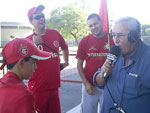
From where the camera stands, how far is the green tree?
92.1ft

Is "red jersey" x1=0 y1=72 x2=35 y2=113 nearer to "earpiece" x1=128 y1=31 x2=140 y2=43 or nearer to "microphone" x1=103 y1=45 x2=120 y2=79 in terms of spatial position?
"microphone" x1=103 y1=45 x2=120 y2=79

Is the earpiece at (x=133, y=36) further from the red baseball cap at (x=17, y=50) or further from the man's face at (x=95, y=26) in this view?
the man's face at (x=95, y=26)

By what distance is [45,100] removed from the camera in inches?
118

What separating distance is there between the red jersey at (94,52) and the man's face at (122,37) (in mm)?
1202

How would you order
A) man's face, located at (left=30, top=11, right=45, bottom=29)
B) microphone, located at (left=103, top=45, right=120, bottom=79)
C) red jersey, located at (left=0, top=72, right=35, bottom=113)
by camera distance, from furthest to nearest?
man's face, located at (left=30, top=11, right=45, bottom=29) < microphone, located at (left=103, top=45, right=120, bottom=79) < red jersey, located at (left=0, top=72, right=35, bottom=113)

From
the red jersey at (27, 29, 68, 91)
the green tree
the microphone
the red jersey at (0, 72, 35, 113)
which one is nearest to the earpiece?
the microphone

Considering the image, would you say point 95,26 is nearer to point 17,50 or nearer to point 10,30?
point 17,50

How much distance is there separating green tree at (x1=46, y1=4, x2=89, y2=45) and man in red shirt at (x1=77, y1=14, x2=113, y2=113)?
24381 millimetres

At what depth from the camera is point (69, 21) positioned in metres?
28.0

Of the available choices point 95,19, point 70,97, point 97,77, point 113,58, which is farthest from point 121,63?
point 70,97

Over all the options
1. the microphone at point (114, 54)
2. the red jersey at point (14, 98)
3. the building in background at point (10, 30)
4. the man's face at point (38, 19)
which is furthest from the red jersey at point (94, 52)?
the building in background at point (10, 30)

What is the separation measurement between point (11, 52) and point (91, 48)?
5.91 feet

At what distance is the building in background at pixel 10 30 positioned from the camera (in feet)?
138

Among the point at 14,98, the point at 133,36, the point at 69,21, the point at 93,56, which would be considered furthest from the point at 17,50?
the point at 69,21
